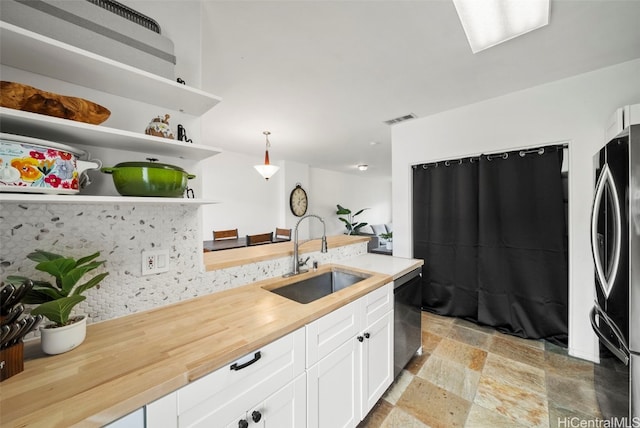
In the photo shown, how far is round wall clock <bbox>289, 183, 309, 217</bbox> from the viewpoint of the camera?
18.2ft

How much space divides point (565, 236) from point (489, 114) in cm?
138

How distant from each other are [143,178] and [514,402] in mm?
2576

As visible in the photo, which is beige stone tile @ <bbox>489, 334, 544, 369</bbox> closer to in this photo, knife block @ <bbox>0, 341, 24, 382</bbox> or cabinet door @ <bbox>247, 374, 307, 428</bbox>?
cabinet door @ <bbox>247, 374, 307, 428</bbox>

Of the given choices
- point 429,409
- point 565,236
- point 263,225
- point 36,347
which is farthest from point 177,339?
point 263,225

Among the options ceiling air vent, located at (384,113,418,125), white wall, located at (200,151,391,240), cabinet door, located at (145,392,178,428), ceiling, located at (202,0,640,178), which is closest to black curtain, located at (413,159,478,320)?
ceiling air vent, located at (384,113,418,125)

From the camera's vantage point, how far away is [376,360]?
58.5 inches

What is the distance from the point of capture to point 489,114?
8.05 feet

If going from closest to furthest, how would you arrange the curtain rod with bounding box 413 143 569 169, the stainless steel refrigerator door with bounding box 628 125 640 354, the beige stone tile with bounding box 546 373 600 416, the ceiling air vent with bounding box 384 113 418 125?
the stainless steel refrigerator door with bounding box 628 125 640 354 < the beige stone tile with bounding box 546 373 600 416 < the curtain rod with bounding box 413 143 569 169 < the ceiling air vent with bounding box 384 113 418 125

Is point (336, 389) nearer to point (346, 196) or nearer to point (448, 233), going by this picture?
point (448, 233)

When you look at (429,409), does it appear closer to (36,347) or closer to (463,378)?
(463,378)

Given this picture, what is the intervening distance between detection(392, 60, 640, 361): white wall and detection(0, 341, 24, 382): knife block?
132 inches

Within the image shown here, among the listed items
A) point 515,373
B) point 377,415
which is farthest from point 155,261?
point 515,373

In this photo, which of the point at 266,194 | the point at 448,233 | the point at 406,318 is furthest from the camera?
the point at 266,194

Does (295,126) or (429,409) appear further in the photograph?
(295,126)
